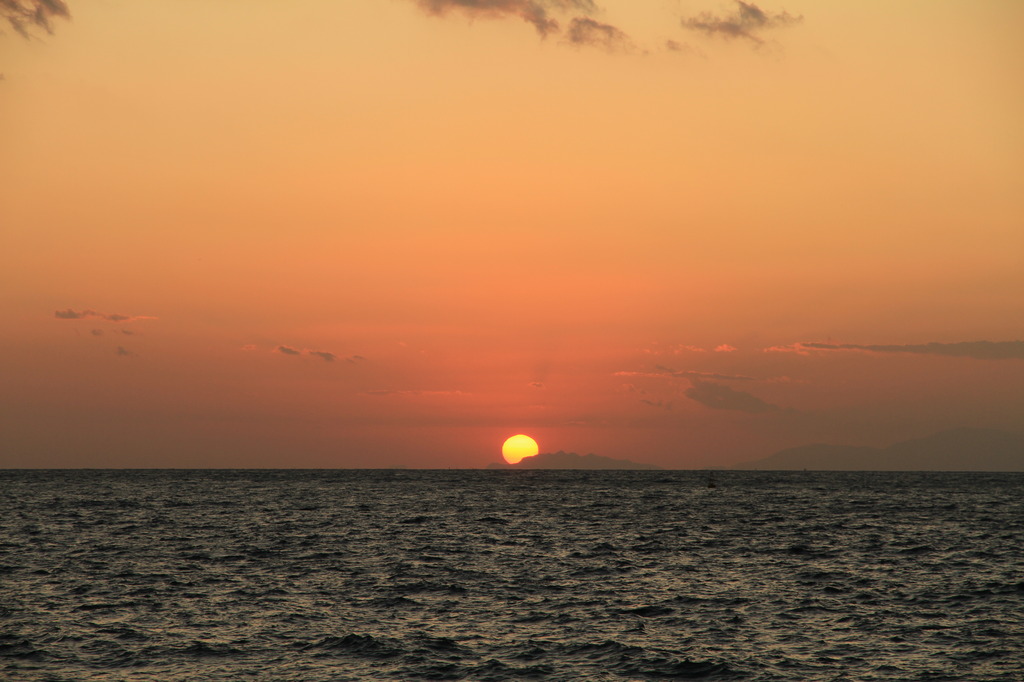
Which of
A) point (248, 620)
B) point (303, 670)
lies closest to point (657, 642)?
point (303, 670)

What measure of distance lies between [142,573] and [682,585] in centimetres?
2885

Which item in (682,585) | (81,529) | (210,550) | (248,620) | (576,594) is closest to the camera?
(248,620)

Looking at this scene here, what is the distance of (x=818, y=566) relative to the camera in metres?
54.8

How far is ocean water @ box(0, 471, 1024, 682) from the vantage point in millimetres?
31938

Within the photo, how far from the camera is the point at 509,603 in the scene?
42312mm

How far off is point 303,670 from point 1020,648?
1011 inches

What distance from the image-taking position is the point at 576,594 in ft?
147

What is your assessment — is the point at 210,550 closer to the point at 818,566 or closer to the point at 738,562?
the point at 738,562

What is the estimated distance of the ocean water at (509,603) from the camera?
3194 centimetres

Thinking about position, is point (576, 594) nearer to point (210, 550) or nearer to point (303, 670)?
point (303, 670)

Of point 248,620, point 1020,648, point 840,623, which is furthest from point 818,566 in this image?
point 248,620

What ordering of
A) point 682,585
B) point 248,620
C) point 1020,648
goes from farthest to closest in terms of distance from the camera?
1. point 682,585
2. point 248,620
3. point 1020,648

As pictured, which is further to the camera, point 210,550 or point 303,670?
point 210,550

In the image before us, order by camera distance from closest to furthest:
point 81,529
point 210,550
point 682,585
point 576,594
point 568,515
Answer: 1. point 576,594
2. point 682,585
3. point 210,550
4. point 81,529
5. point 568,515
